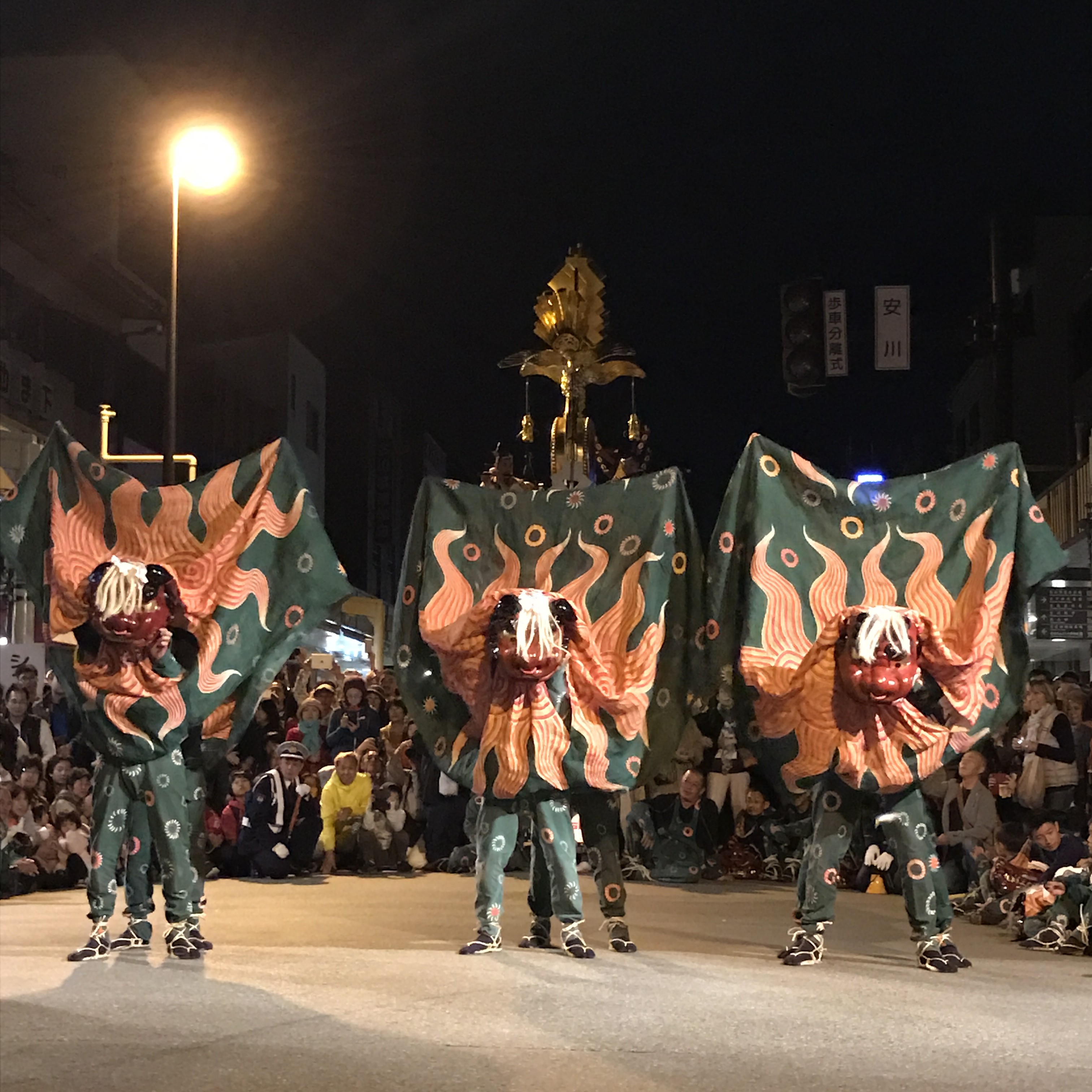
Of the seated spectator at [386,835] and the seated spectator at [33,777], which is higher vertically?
the seated spectator at [33,777]

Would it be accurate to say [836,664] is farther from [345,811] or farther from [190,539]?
[345,811]

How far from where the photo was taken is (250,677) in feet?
26.7

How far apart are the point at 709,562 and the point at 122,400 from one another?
23.0 meters

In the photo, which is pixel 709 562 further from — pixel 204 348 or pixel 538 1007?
pixel 204 348

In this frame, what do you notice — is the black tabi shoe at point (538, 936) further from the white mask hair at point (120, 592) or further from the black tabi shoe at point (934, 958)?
the white mask hair at point (120, 592)

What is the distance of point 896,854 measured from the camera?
7801 mm

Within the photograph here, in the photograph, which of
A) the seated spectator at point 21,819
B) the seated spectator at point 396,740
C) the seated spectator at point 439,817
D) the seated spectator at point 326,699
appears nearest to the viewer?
the seated spectator at point 21,819

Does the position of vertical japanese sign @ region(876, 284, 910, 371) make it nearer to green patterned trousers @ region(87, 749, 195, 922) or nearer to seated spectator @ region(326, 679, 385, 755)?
seated spectator @ region(326, 679, 385, 755)

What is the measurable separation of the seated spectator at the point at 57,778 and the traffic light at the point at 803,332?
20.5 feet

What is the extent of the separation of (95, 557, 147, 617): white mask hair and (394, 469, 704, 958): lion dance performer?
1.35 metres

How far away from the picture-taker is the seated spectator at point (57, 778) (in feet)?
39.5

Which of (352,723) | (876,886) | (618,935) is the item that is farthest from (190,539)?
(352,723)

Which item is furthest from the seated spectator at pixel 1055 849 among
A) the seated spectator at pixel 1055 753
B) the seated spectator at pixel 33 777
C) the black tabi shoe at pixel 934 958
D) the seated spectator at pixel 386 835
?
the seated spectator at pixel 33 777

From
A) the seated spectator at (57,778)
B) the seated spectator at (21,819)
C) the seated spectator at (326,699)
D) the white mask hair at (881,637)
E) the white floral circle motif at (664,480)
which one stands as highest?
the white floral circle motif at (664,480)
